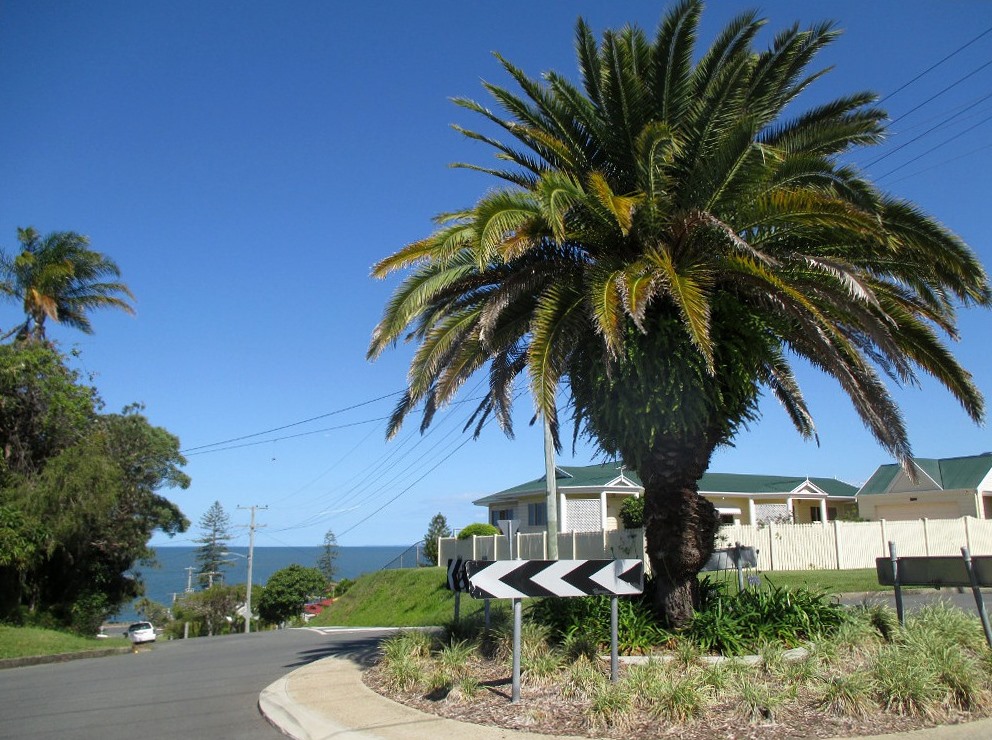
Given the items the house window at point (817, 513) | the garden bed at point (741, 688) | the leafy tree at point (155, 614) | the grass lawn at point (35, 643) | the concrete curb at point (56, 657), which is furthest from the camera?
the leafy tree at point (155, 614)

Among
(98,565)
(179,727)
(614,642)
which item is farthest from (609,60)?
(98,565)

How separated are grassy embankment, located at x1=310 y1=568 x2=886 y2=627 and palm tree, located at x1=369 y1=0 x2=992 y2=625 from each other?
34.9 ft

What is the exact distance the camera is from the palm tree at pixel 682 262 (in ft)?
30.2

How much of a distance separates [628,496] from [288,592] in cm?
2751

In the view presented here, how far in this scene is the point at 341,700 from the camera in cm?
899

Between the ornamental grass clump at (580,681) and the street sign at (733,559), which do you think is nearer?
the ornamental grass clump at (580,681)

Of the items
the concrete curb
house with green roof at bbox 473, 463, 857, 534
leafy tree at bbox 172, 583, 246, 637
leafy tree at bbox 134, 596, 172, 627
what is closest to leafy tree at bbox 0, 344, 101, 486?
the concrete curb

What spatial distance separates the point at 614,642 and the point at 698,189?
538 cm

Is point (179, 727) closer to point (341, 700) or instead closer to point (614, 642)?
point (341, 700)

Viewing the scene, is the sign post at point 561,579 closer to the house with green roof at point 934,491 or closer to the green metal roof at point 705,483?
the green metal roof at point 705,483

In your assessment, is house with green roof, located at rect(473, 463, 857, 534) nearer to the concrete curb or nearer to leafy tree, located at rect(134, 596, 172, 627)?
the concrete curb

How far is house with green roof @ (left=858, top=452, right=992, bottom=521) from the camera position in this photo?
35.7m

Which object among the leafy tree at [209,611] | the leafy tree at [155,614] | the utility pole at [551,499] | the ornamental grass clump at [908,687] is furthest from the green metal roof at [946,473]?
the leafy tree at [155,614]

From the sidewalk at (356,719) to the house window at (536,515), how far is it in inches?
1087
